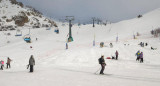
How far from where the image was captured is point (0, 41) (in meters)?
71.0

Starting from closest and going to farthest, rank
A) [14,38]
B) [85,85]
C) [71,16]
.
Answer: [85,85]
[71,16]
[14,38]

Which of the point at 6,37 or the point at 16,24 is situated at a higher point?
the point at 16,24

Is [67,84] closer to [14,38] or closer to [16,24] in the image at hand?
[14,38]

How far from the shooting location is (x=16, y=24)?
409ft

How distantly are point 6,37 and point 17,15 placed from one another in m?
63.1

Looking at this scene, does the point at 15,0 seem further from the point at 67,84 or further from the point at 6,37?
the point at 67,84

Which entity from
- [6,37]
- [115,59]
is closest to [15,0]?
[6,37]

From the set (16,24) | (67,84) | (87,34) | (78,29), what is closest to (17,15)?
(16,24)

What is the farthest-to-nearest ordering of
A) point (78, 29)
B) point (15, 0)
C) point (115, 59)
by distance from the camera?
point (15, 0), point (78, 29), point (115, 59)

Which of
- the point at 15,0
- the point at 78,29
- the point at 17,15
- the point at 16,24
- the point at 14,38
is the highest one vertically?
the point at 15,0

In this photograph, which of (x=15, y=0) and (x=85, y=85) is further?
(x=15, y=0)

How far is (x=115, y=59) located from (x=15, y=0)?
614 ft

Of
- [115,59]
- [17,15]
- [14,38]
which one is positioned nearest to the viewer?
[115,59]

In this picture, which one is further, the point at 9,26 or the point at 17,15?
the point at 17,15
